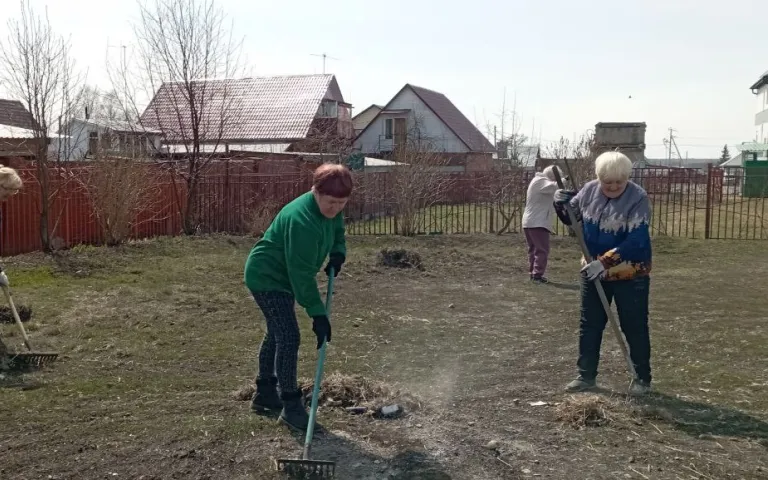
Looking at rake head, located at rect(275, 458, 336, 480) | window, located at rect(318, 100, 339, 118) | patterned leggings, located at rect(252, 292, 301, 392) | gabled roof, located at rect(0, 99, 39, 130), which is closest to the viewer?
rake head, located at rect(275, 458, 336, 480)

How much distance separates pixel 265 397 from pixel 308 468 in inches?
40.1

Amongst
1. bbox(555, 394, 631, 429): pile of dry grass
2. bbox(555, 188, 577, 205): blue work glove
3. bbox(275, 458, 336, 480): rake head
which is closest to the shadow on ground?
bbox(555, 394, 631, 429): pile of dry grass

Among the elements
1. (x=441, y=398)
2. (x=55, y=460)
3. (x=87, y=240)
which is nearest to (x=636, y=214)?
(x=441, y=398)

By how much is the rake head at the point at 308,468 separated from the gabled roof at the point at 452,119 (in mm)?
35758

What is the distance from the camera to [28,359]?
5.89 metres

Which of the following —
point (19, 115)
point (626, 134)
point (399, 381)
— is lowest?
point (399, 381)

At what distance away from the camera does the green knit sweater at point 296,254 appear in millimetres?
4051

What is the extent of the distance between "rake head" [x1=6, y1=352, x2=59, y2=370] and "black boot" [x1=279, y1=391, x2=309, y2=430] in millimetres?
Answer: 2573

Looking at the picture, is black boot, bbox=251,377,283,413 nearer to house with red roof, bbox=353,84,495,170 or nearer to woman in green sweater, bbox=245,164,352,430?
woman in green sweater, bbox=245,164,352,430

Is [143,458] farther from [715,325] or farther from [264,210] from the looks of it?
[264,210]

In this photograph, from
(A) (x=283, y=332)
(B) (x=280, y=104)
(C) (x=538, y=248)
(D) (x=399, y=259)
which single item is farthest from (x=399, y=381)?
(B) (x=280, y=104)

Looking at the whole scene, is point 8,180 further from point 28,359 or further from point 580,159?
point 580,159

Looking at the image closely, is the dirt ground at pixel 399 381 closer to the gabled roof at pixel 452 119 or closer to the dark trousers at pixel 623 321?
the dark trousers at pixel 623 321

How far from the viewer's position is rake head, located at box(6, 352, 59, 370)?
18.9 feet
